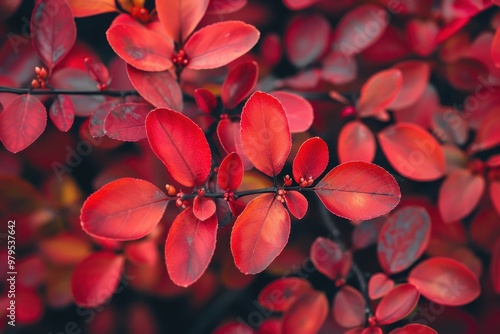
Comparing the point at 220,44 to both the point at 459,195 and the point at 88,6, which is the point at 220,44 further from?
the point at 459,195

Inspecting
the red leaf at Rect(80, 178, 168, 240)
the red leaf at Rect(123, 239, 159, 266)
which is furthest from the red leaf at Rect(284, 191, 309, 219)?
the red leaf at Rect(123, 239, 159, 266)

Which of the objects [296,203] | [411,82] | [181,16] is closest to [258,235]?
[296,203]

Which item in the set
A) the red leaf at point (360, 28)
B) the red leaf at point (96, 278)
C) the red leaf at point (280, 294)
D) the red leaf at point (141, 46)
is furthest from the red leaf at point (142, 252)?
the red leaf at point (360, 28)

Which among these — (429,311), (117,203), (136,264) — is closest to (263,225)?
(117,203)

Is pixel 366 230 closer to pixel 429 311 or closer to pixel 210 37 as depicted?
pixel 429 311

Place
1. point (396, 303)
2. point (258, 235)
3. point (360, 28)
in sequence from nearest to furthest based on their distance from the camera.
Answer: point (258, 235) → point (396, 303) → point (360, 28)

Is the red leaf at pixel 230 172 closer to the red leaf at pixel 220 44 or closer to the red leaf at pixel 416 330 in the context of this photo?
the red leaf at pixel 220 44
